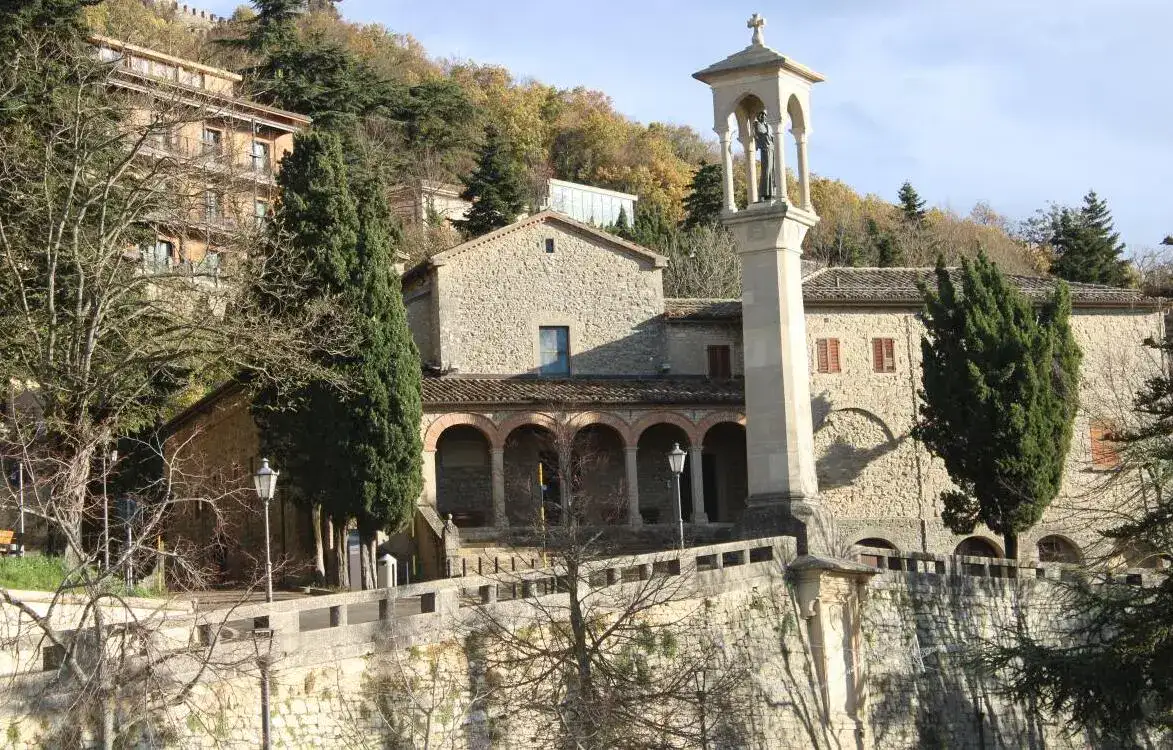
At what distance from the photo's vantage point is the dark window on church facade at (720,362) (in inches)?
1890

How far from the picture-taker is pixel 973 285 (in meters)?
43.5

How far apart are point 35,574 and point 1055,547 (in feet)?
97.7

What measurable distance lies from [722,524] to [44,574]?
20274 millimetres


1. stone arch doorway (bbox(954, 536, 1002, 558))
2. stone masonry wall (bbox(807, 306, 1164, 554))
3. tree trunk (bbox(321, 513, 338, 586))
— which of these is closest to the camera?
tree trunk (bbox(321, 513, 338, 586))

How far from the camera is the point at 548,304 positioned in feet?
154

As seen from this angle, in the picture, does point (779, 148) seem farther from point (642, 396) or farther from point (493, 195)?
point (493, 195)

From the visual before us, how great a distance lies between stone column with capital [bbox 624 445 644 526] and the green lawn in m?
17.2

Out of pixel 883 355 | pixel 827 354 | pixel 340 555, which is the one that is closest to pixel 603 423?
pixel 827 354

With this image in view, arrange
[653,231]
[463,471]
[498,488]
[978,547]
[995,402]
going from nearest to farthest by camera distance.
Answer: [995,402], [498,488], [463,471], [978,547], [653,231]

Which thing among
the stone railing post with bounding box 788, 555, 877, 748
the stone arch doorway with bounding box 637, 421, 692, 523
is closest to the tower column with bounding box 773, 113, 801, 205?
the stone railing post with bounding box 788, 555, 877, 748

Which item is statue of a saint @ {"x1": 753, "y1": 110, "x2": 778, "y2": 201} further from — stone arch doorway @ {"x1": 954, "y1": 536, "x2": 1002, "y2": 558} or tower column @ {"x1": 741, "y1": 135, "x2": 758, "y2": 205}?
stone arch doorway @ {"x1": 954, "y1": 536, "x2": 1002, "y2": 558}

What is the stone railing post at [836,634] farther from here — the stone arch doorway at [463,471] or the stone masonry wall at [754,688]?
the stone arch doorway at [463,471]

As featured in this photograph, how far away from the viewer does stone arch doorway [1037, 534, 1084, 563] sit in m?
46.5

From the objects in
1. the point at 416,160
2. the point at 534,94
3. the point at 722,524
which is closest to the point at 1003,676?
the point at 722,524
